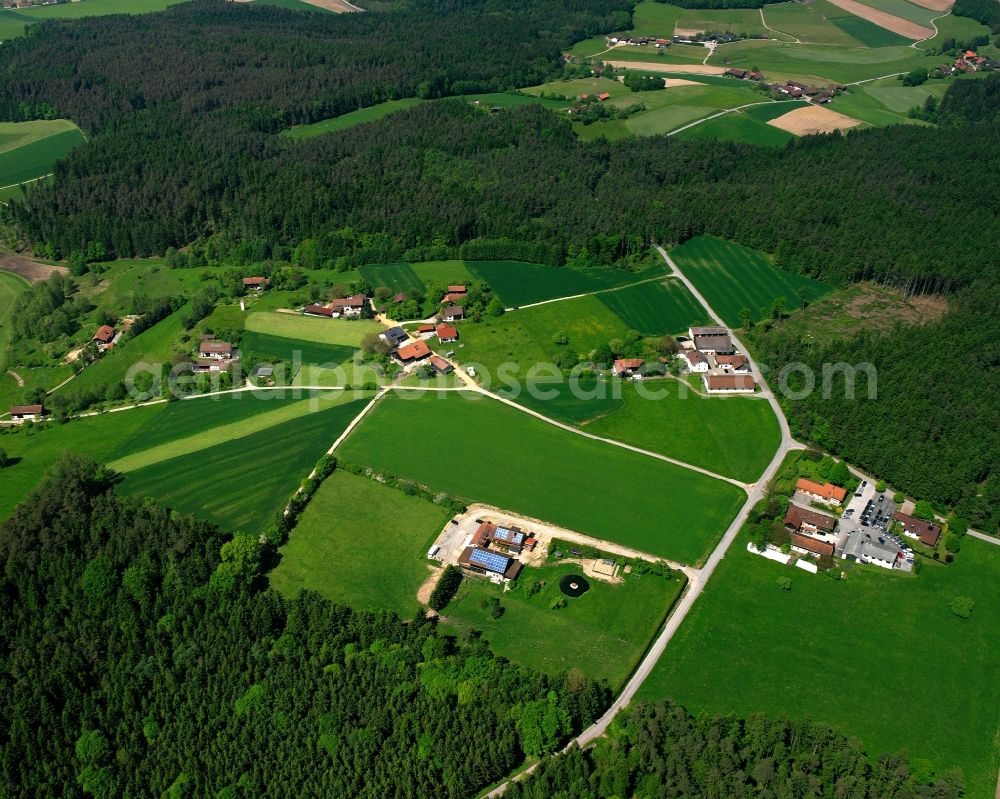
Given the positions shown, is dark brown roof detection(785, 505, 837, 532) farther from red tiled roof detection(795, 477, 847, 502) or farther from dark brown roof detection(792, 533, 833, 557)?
red tiled roof detection(795, 477, 847, 502)

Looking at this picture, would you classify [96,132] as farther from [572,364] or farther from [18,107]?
[572,364]

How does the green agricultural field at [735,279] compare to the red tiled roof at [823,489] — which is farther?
the green agricultural field at [735,279]

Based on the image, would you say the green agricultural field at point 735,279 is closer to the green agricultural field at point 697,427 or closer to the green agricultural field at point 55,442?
the green agricultural field at point 697,427

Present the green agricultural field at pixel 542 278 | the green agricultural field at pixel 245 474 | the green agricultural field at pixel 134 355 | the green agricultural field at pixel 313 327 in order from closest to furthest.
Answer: the green agricultural field at pixel 245 474 < the green agricultural field at pixel 134 355 < the green agricultural field at pixel 313 327 < the green agricultural field at pixel 542 278

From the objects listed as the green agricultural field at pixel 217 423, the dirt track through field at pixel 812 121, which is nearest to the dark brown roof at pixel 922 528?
the green agricultural field at pixel 217 423

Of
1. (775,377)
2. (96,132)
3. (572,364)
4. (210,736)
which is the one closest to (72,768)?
(210,736)

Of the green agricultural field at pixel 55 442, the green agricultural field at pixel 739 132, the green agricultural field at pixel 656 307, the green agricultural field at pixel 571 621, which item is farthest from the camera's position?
the green agricultural field at pixel 739 132
